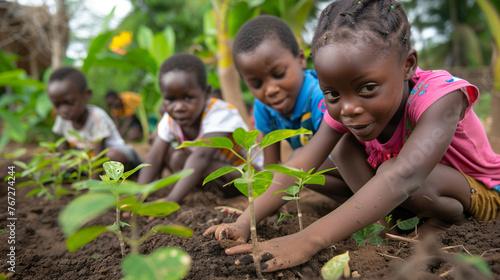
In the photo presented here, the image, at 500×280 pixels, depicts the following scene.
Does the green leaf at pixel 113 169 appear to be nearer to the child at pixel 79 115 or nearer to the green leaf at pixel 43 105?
the child at pixel 79 115

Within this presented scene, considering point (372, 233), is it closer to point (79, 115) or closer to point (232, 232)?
point (232, 232)

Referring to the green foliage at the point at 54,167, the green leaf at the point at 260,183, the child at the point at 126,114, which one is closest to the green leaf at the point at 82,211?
the green leaf at the point at 260,183

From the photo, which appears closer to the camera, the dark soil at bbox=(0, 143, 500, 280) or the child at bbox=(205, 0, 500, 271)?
the dark soil at bbox=(0, 143, 500, 280)

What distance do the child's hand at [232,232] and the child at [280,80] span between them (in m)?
0.65

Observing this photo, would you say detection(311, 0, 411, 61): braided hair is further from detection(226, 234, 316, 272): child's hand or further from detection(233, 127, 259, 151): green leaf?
detection(226, 234, 316, 272): child's hand

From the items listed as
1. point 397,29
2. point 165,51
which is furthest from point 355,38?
point 165,51

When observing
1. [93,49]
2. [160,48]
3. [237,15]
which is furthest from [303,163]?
[160,48]

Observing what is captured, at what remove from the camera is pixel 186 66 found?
226 centimetres

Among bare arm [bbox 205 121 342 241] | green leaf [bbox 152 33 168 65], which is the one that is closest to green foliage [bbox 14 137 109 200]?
bare arm [bbox 205 121 342 241]

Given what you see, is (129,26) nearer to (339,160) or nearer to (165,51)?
(165,51)

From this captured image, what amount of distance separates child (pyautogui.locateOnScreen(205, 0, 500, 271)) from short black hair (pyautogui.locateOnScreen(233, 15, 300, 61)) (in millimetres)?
727

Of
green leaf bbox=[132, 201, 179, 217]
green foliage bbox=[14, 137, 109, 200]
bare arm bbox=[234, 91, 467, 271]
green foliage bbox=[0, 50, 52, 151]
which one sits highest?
green leaf bbox=[132, 201, 179, 217]

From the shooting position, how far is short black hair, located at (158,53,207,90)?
225 cm

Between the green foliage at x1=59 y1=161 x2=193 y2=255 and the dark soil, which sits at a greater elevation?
the green foliage at x1=59 y1=161 x2=193 y2=255
